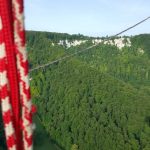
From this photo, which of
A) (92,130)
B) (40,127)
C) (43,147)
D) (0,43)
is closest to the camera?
(0,43)

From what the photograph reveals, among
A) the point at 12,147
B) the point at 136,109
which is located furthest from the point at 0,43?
the point at 136,109

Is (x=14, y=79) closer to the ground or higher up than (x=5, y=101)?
higher up

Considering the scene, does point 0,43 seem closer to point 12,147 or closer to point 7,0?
point 7,0

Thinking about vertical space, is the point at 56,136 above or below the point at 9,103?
below

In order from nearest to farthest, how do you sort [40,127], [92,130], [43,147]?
[43,147] → [92,130] → [40,127]

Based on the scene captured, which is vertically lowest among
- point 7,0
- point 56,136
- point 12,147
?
point 56,136

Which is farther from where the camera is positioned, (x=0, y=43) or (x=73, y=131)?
(x=73, y=131)

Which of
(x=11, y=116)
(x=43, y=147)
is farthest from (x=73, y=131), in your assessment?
(x=11, y=116)
